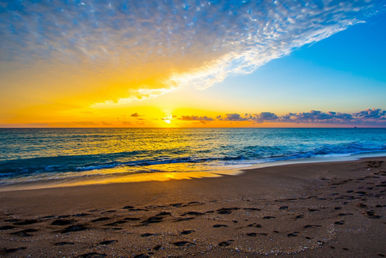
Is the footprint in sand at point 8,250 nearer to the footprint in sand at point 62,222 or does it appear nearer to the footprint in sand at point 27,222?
the footprint in sand at point 62,222

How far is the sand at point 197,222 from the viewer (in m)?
3.76

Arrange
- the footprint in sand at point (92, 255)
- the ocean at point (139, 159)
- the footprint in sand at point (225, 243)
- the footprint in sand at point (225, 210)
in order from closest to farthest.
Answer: the footprint in sand at point (92, 255)
the footprint in sand at point (225, 243)
the footprint in sand at point (225, 210)
the ocean at point (139, 159)

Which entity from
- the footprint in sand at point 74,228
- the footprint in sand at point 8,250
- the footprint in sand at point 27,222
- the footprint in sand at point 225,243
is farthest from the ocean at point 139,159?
the footprint in sand at point 225,243

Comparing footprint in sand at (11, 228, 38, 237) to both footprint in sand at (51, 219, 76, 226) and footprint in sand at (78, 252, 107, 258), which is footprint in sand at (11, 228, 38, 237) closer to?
footprint in sand at (51, 219, 76, 226)

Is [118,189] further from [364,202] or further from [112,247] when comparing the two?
[364,202]

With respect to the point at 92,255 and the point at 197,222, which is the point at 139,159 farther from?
the point at 92,255

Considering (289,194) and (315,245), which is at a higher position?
(315,245)

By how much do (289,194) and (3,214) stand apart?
10.6m

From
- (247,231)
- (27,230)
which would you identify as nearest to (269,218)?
(247,231)

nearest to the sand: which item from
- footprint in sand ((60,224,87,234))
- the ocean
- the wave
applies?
footprint in sand ((60,224,87,234))

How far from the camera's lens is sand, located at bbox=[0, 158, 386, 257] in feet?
12.3

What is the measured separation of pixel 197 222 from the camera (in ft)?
16.5

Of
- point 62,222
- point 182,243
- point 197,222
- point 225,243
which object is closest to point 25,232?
point 62,222

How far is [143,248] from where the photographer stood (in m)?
3.77
